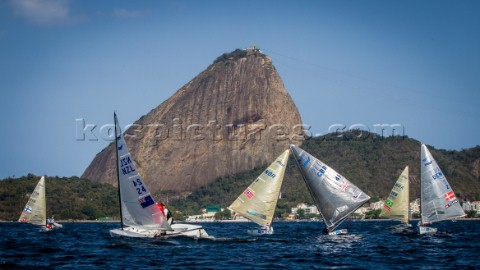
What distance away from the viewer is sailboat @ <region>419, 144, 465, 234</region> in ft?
200

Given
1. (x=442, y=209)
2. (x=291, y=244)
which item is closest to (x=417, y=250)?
(x=291, y=244)

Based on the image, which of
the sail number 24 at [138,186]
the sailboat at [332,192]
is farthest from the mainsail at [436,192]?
the sail number 24 at [138,186]

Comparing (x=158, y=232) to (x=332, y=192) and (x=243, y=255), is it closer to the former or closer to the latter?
(x=243, y=255)

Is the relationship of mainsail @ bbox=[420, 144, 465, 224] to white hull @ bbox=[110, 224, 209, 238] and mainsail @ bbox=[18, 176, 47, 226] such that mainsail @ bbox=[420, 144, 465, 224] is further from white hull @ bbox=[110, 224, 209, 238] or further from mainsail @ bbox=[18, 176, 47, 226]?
mainsail @ bbox=[18, 176, 47, 226]

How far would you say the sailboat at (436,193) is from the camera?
6084 cm

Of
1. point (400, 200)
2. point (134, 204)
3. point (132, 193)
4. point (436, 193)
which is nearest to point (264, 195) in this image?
point (134, 204)

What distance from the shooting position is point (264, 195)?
198 feet

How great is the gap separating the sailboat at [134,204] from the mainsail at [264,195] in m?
11.9

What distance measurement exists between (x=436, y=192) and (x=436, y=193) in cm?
9

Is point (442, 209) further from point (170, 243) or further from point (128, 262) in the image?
point (128, 262)

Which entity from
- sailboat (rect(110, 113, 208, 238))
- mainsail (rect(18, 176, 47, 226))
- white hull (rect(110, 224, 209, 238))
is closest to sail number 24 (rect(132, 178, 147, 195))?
sailboat (rect(110, 113, 208, 238))

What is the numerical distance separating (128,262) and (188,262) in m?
3.37

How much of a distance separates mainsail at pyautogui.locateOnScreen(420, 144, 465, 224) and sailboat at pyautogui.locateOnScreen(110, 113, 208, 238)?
24.2 meters

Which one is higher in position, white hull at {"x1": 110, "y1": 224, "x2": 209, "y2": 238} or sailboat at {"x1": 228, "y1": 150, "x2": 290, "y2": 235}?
Answer: sailboat at {"x1": 228, "y1": 150, "x2": 290, "y2": 235}
